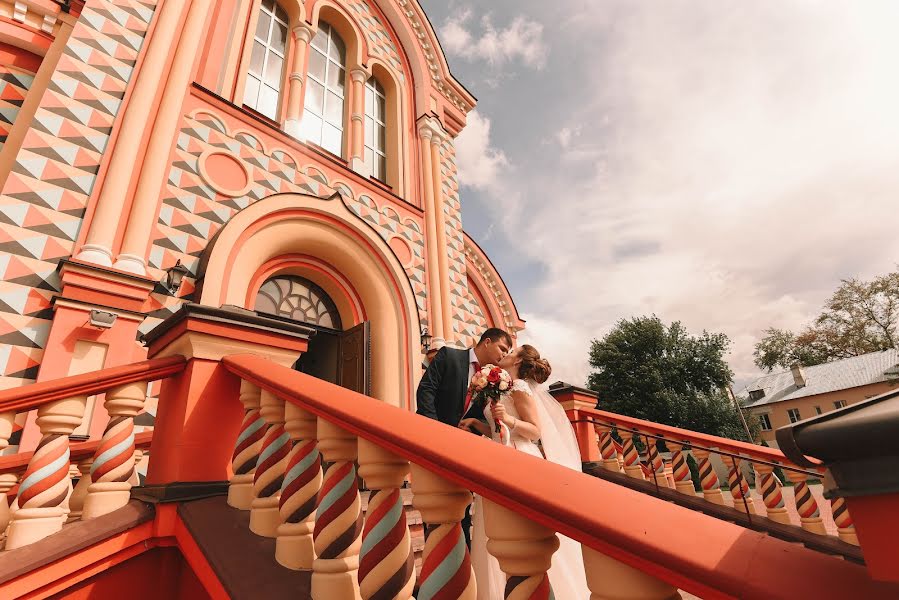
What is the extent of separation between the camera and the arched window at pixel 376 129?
27.1ft

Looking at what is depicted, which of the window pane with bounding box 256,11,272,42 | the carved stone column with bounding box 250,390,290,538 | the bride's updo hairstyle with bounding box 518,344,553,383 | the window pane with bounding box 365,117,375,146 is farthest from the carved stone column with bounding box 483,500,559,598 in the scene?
the window pane with bounding box 256,11,272,42

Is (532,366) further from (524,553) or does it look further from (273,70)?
(273,70)

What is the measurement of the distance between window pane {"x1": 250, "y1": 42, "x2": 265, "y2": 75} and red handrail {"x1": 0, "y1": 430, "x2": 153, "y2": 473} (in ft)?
19.6

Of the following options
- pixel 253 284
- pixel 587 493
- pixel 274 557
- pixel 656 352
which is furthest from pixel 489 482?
pixel 656 352

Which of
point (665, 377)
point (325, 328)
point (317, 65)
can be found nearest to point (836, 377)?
point (665, 377)

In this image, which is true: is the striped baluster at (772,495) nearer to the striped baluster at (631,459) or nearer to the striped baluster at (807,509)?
the striped baluster at (807,509)

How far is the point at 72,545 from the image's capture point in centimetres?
171

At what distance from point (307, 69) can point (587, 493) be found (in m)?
8.44

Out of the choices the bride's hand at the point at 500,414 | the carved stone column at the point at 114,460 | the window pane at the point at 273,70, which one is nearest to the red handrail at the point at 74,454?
the carved stone column at the point at 114,460

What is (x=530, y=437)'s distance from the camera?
2.83 meters

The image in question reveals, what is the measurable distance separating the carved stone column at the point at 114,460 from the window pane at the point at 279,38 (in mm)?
7105

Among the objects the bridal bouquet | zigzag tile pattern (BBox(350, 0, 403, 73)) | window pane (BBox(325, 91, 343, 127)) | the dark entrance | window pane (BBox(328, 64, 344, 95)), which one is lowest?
the bridal bouquet

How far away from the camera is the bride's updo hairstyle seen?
10.5 ft

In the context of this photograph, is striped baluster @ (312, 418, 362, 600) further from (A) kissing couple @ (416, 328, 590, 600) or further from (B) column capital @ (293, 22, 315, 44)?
(B) column capital @ (293, 22, 315, 44)
